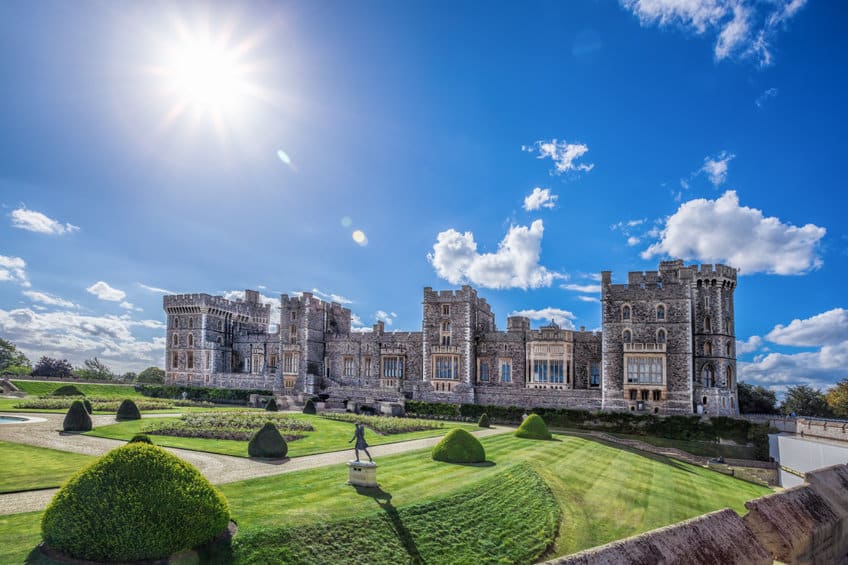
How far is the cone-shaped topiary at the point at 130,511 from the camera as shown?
8695mm

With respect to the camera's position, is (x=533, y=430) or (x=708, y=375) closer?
(x=533, y=430)

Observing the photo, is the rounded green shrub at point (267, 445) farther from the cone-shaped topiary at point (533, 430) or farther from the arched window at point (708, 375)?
the arched window at point (708, 375)

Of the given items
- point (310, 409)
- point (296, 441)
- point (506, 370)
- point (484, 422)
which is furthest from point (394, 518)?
point (506, 370)

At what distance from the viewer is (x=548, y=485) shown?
748 inches

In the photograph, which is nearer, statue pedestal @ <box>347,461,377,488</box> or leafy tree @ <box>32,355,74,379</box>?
statue pedestal @ <box>347,461,377,488</box>

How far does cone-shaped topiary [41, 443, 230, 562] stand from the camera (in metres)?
8.70

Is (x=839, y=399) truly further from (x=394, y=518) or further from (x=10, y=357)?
(x=10, y=357)

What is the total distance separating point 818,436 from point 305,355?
42246 millimetres

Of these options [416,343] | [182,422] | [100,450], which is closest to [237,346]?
[416,343]

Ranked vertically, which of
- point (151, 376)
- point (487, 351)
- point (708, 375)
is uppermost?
point (487, 351)

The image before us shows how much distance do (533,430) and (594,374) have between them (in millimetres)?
16956

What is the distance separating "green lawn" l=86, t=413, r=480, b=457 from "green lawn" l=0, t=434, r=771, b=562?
3.59 m

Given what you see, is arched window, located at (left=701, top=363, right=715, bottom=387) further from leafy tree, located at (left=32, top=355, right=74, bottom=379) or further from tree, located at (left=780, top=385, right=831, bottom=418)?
leafy tree, located at (left=32, top=355, right=74, bottom=379)

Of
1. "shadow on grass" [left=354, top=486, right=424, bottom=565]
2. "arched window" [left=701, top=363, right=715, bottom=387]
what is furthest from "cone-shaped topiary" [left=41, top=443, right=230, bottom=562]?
"arched window" [left=701, top=363, right=715, bottom=387]
